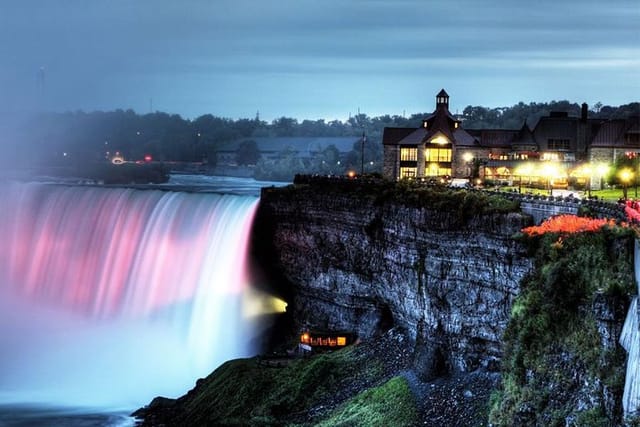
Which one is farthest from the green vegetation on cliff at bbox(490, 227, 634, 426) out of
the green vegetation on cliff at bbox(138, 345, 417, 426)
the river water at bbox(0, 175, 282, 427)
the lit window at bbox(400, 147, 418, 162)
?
the lit window at bbox(400, 147, 418, 162)

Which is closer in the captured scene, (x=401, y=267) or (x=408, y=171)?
(x=401, y=267)

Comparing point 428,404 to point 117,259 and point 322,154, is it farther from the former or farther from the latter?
point 322,154

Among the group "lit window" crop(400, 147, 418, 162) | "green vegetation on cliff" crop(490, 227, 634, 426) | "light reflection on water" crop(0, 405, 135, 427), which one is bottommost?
"light reflection on water" crop(0, 405, 135, 427)

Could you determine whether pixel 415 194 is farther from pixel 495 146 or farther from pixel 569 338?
pixel 495 146

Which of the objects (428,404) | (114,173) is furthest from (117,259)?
(114,173)

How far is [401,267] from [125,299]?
25285 millimetres

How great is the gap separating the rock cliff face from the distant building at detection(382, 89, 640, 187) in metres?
13.3

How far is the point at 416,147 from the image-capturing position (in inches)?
3327

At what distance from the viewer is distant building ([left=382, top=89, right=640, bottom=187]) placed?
74312 mm

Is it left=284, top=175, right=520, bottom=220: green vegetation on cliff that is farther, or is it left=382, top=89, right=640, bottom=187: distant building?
left=382, top=89, right=640, bottom=187: distant building

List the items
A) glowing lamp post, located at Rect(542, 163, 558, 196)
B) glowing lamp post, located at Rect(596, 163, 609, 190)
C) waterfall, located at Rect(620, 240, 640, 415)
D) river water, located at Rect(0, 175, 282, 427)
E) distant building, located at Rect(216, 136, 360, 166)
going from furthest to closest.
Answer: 1. distant building, located at Rect(216, 136, 360, 166)
2. glowing lamp post, located at Rect(596, 163, 609, 190)
3. river water, located at Rect(0, 175, 282, 427)
4. glowing lamp post, located at Rect(542, 163, 558, 196)
5. waterfall, located at Rect(620, 240, 640, 415)

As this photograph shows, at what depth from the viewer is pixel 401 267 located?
5484cm

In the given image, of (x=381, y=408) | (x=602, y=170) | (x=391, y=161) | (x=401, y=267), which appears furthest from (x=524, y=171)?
(x=381, y=408)

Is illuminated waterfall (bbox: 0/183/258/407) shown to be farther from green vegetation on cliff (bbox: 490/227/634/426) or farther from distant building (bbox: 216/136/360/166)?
distant building (bbox: 216/136/360/166)
